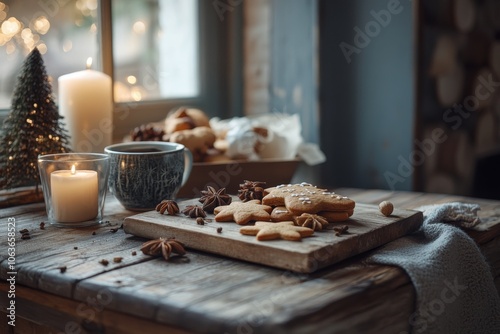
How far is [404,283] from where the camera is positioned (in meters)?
0.94

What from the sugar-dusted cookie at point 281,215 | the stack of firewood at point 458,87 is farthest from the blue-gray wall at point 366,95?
the sugar-dusted cookie at point 281,215

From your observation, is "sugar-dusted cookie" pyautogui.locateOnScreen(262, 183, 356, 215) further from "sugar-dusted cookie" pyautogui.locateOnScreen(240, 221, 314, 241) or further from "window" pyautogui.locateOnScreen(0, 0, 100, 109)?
"window" pyautogui.locateOnScreen(0, 0, 100, 109)

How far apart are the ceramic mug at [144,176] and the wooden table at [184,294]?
0.21 meters

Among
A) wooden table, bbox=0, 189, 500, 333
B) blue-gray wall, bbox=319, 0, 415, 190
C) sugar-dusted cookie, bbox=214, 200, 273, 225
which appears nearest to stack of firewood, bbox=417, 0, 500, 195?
blue-gray wall, bbox=319, 0, 415, 190

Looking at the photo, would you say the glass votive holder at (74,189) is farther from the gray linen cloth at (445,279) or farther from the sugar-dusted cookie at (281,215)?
the gray linen cloth at (445,279)

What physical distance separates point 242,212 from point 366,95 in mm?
1163

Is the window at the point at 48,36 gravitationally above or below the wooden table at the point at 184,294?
above

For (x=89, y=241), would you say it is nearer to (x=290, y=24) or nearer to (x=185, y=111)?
(x=185, y=111)

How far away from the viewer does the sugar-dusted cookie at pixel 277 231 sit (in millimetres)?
958

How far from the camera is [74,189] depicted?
1190 millimetres

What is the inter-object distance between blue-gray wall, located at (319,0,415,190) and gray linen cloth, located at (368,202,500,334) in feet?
3.19

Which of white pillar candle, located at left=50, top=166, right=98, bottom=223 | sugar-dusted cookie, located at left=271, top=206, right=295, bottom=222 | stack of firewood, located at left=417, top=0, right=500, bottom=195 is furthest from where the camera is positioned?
stack of firewood, located at left=417, top=0, right=500, bottom=195

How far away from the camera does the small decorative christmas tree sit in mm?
1389

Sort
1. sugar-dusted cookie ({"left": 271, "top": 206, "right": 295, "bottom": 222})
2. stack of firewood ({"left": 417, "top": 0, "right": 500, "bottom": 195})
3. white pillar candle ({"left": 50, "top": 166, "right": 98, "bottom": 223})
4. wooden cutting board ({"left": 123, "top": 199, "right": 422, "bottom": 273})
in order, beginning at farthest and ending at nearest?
stack of firewood ({"left": 417, "top": 0, "right": 500, "bottom": 195})
white pillar candle ({"left": 50, "top": 166, "right": 98, "bottom": 223})
sugar-dusted cookie ({"left": 271, "top": 206, "right": 295, "bottom": 222})
wooden cutting board ({"left": 123, "top": 199, "right": 422, "bottom": 273})
